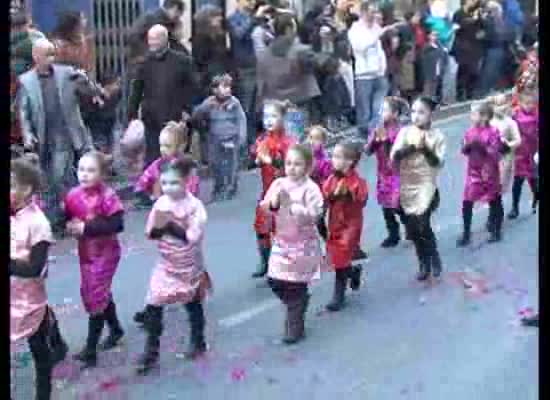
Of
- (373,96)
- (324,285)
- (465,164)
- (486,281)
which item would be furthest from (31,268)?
(373,96)

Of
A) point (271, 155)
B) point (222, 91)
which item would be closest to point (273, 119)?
point (271, 155)

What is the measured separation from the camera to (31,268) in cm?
471

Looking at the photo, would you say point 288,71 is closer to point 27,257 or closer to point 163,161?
point 163,161

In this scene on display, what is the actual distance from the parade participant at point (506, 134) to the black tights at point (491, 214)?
0.36ft

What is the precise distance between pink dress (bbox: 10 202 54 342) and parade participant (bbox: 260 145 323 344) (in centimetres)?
138

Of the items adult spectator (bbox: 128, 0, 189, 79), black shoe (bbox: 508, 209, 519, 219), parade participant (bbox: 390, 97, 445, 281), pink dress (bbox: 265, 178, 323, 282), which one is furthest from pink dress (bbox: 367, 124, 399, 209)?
adult spectator (bbox: 128, 0, 189, 79)

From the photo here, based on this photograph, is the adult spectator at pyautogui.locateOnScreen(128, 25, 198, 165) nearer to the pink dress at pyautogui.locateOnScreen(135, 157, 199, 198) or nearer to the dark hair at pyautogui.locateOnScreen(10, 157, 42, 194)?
the pink dress at pyautogui.locateOnScreen(135, 157, 199, 198)

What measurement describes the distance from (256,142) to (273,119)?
310 mm

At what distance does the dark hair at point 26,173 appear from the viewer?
15.3ft

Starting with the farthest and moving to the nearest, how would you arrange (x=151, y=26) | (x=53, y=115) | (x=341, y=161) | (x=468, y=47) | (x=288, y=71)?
1. (x=468, y=47)
2. (x=288, y=71)
3. (x=151, y=26)
4. (x=53, y=115)
5. (x=341, y=161)

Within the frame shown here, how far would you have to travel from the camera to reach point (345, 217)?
6.50m

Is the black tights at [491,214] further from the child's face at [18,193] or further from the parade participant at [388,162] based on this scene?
the child's face at [18,193]
